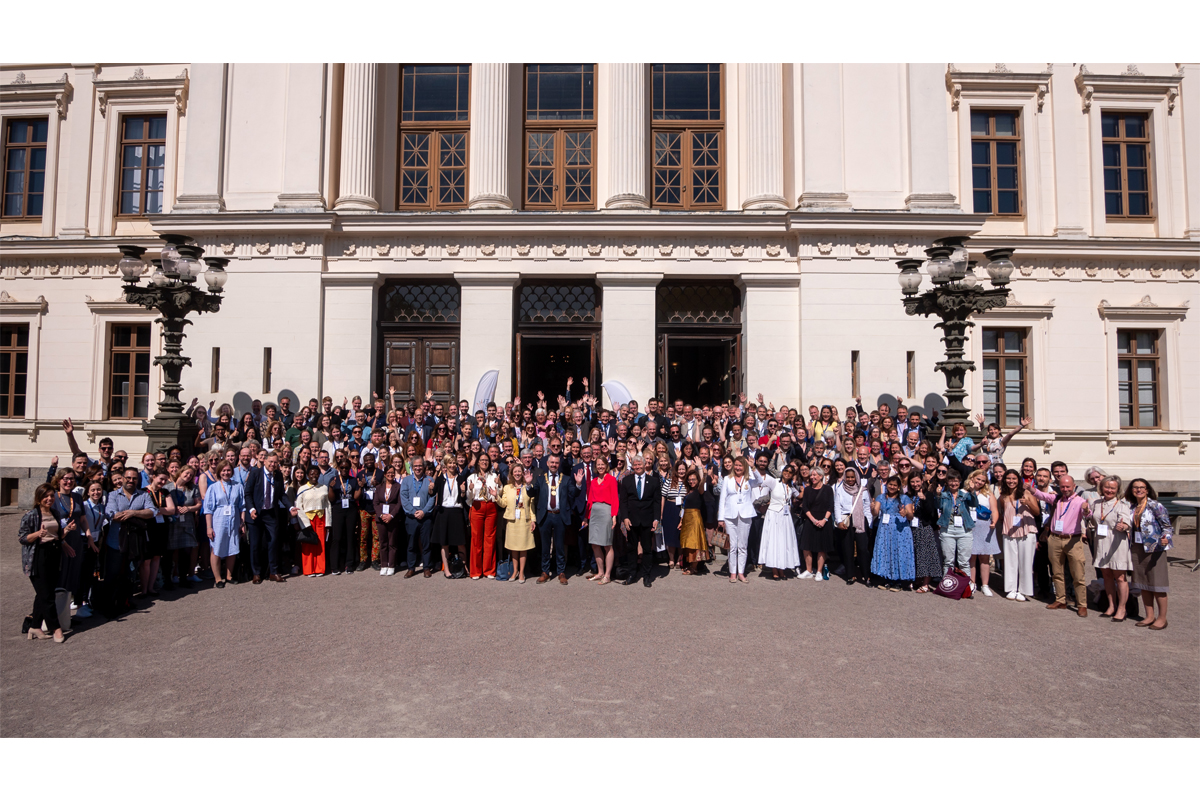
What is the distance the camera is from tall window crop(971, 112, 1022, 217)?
18.5m

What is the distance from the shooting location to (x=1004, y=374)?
1809 centimetres

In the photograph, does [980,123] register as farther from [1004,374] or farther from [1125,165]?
[1004,374]

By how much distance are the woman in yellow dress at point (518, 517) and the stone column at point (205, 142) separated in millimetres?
13121

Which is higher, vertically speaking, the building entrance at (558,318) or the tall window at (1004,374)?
the building entrance at (558,318)

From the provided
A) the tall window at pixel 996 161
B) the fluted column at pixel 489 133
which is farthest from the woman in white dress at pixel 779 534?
the tall window at pixel 996 161

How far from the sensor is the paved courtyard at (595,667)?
4.88 m

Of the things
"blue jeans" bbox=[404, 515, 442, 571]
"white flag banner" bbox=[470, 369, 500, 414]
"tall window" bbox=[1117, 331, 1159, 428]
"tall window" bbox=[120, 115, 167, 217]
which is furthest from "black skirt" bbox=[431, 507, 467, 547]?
"tall window" bbox=[1117, 331, 1159, 428]

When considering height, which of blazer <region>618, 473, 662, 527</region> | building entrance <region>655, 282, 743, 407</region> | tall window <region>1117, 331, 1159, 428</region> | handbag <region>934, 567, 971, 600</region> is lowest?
handbag <region>934, 567, 971, 600</region>

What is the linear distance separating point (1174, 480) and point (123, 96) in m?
31.4

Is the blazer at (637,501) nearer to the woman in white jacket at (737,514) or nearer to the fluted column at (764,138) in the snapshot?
the woman in white jacket at (737,514)

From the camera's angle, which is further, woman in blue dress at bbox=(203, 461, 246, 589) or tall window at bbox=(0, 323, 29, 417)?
tall window at bbox=(0, 323, 29, 417)

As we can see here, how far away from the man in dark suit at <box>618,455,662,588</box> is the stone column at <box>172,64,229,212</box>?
14.3 metres

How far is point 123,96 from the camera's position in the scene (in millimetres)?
19297

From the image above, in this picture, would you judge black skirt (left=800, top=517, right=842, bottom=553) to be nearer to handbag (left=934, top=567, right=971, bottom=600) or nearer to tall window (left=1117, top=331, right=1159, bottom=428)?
handbag (left=934, top=567, right=971, bottom=600)
